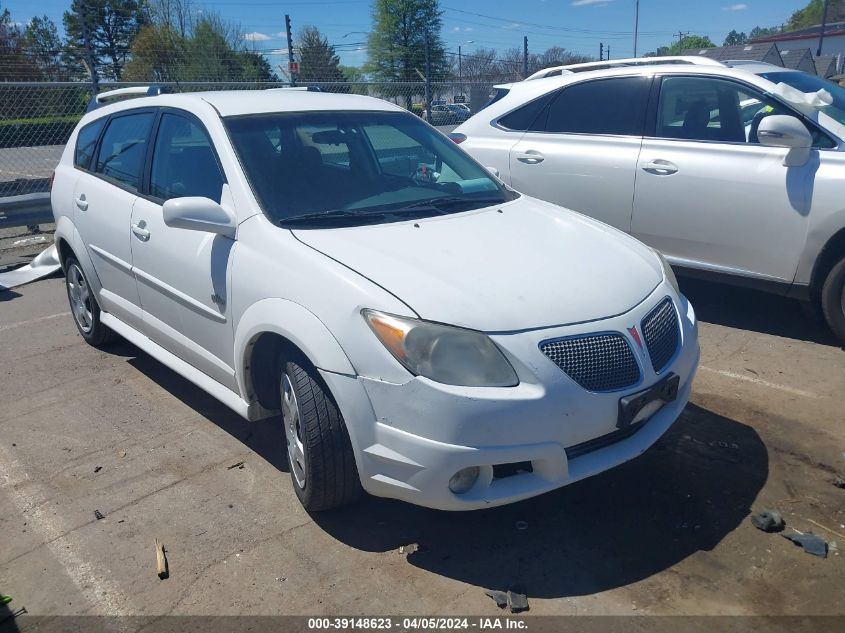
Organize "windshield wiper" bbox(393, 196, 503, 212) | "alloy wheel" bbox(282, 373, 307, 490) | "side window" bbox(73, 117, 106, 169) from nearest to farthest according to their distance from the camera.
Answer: "alloy wheel" bbox(282, 373, 307, 490), "windshield wiper" bbox(393, 196, 503, 212), "side window" bbox(73, 117, 106, 169)

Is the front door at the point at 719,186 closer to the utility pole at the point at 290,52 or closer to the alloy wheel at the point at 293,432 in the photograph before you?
the alloy wheel at the point at 293,432

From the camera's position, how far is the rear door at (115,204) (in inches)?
171

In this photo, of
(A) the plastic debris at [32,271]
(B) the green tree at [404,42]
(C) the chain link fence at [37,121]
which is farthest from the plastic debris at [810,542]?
(B) the green tree at [404,42]

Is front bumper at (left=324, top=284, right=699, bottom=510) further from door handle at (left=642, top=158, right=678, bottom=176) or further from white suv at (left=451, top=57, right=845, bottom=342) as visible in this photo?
door handle at (left=642, top=158, right=678, bottom=176)

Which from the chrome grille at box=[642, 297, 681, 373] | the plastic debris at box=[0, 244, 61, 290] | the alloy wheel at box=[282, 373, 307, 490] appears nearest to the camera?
the chrome grille at box=[642, 297, 681, 373]

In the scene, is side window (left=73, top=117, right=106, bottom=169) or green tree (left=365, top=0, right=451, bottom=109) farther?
green tree (left=365, top=0, right=451, bottom=109)

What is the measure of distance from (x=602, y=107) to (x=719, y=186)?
1267 millimetres

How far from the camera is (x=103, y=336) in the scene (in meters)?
5.28

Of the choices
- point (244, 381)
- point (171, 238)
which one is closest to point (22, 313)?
point (171, 238)

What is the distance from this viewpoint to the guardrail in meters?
7.80

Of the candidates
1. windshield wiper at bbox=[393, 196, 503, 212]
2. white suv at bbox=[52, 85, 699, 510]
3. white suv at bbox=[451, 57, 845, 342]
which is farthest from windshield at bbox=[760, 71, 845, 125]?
windshield wiper at bbox=[393, 196, 503, 212]

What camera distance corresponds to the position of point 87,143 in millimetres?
5156

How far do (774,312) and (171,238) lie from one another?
175 inches

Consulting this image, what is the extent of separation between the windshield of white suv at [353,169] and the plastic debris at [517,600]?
5.68 ft
